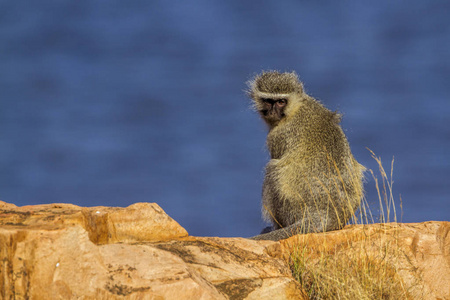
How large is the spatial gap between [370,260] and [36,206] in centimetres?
359

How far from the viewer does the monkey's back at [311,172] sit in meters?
7.00

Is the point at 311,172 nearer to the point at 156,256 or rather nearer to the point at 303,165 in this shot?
the point at 303,165

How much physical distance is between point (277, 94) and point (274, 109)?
9.5 inches

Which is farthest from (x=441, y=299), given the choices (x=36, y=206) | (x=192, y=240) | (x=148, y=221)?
(x=36, y=206)

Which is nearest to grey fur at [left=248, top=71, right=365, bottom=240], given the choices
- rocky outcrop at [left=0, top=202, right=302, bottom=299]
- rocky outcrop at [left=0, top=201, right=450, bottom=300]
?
rocky outcrop at [left=0, top=201, right=450, bottom=300]

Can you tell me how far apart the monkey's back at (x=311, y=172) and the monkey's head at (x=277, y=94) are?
0.58 ft

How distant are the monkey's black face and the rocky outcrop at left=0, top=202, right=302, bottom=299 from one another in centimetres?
338

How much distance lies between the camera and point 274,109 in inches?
315

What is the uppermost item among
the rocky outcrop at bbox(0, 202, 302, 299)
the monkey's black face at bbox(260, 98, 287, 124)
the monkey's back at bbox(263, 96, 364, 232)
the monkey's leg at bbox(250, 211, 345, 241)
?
the monkey's black face at bbox(260, 98, 287, 124)

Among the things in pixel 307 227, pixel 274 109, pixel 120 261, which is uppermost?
pixel 274 109

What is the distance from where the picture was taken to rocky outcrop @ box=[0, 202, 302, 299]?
365 cm

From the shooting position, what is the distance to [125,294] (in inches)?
145

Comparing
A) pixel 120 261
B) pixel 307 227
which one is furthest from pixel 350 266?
pixel 120 261

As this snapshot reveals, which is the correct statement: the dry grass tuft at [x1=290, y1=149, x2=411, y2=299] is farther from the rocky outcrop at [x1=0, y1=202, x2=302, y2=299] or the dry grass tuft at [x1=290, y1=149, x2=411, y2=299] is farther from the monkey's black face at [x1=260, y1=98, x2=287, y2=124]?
the monkey's black face at [x1=260, y1=98, x2=287, y2=124]
